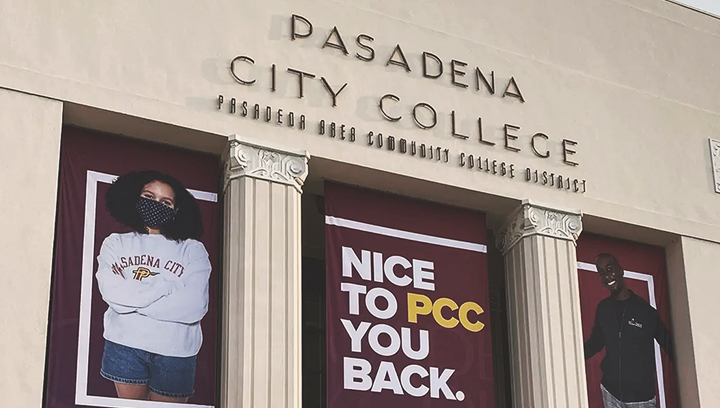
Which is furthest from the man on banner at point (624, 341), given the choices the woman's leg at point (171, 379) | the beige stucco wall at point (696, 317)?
the woman's leg at point (171, 379)

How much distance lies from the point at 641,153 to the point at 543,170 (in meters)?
2.14

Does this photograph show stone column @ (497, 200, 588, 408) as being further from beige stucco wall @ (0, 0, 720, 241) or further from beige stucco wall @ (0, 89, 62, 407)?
beige stucco wall @ (0, 89, 62, 407)

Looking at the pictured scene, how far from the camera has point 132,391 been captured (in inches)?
585

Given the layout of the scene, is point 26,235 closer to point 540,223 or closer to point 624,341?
point 540,223

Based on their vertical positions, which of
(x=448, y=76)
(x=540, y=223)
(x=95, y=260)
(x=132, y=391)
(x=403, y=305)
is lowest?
(x=132, y=391)

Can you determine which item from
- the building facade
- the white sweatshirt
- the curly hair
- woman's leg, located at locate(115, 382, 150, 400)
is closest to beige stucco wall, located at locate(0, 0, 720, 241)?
the building facade

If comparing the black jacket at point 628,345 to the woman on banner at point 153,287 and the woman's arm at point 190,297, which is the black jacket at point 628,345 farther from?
the woman on banner at point 153,287

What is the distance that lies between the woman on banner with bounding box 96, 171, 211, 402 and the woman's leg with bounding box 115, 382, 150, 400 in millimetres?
12

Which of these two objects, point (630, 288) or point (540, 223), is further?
point (630, 288)

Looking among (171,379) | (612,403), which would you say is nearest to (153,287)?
(171,379)

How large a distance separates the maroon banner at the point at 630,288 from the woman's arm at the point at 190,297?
5.94 meters

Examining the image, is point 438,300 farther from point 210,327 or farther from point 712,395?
point 712,395

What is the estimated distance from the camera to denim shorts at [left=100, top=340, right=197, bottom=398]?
48.6 ft

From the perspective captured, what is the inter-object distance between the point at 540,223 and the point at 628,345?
2.32m
